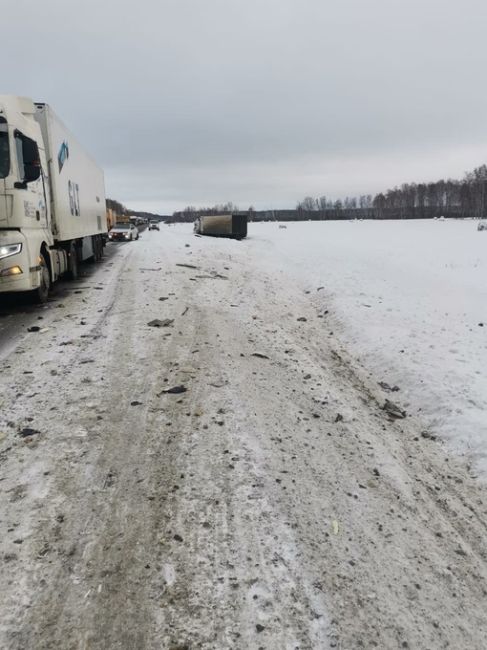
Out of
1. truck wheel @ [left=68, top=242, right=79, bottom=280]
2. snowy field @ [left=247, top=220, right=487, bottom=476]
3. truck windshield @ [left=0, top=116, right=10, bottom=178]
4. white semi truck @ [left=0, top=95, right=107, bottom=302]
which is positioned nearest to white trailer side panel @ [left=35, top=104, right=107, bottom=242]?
white semi truck @ [left=0, top=95, right=107, bottom=302]

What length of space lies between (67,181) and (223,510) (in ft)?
35.8

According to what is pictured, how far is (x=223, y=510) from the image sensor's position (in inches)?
121

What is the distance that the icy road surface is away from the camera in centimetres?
230

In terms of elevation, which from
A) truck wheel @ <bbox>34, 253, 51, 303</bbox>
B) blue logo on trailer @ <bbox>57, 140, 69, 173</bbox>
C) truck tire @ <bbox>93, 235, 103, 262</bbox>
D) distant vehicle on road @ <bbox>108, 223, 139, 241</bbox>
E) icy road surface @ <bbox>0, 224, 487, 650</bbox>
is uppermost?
blue logo on trailer @ <bbox>57, 140, 69, 173</bbox>

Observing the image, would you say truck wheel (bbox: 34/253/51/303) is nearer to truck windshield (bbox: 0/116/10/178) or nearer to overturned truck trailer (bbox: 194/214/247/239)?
truck windshield (bbox: 0/116/10/178)

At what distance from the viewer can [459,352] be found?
21.7 feet

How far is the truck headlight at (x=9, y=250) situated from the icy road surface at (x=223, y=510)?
7.68ft

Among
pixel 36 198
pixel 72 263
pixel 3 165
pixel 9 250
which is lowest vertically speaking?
pixel 72 263

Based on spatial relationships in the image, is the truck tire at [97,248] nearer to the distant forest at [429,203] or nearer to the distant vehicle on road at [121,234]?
the distant vehicle on road at [121,234]

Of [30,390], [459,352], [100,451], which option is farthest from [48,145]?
[459,352]

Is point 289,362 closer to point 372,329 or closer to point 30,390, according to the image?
point 372,329

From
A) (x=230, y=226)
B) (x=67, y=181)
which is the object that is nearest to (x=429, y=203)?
(x=230, y=226)

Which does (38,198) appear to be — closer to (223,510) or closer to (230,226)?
(223,510)

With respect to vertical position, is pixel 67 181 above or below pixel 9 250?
above
